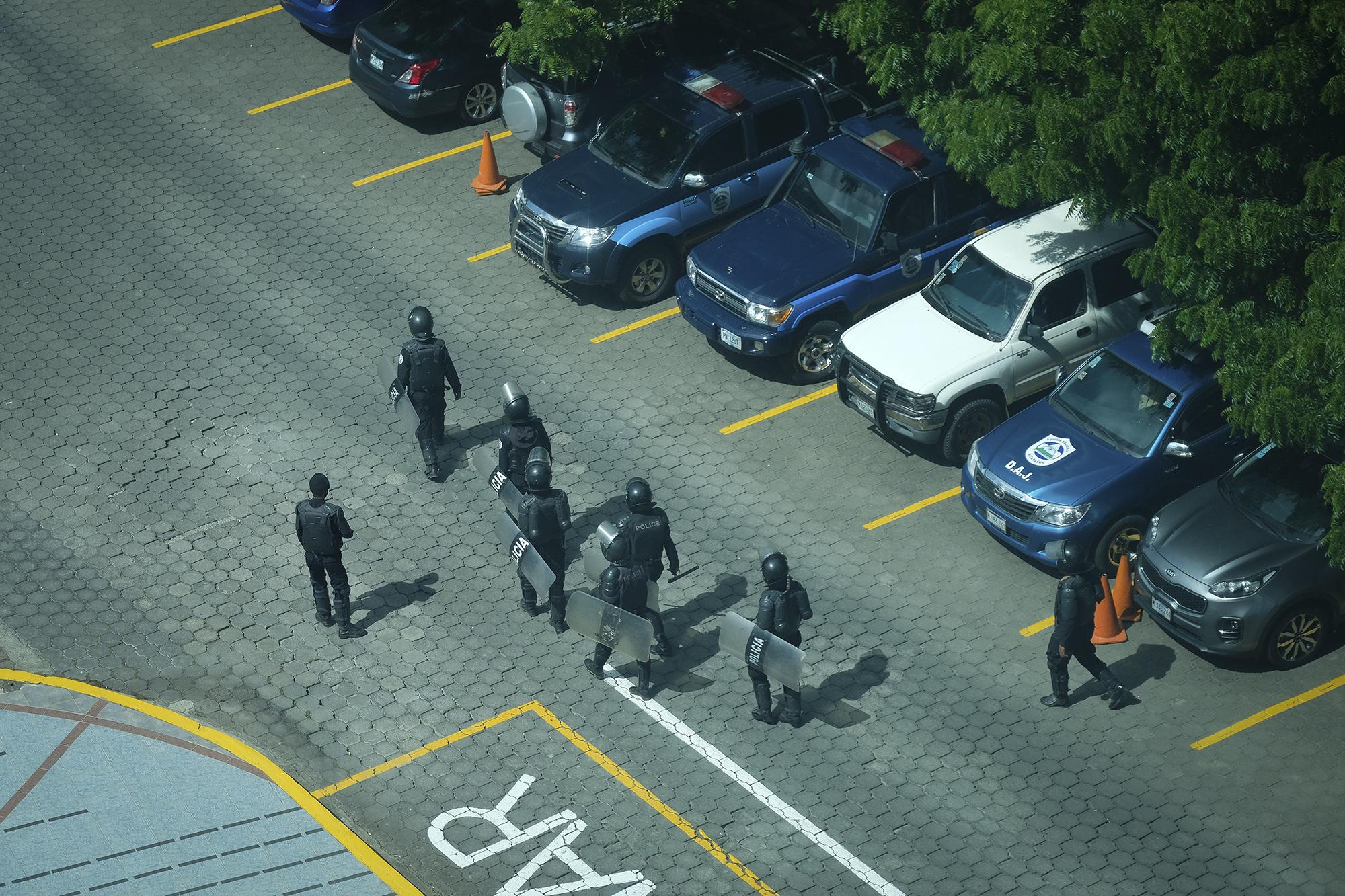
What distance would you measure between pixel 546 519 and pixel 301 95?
439 inches

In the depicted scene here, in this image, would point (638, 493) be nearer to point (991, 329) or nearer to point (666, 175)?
point (991, 329)

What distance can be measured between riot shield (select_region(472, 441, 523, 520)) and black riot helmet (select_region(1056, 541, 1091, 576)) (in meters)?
4.66

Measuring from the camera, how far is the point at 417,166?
851 inches

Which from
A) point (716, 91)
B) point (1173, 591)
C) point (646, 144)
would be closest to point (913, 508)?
point (1173, 591)

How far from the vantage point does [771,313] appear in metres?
17.5

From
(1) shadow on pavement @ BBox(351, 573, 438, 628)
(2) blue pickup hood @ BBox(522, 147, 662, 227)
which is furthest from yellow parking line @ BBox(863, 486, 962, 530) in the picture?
(2) blue pickup hood @ BBox(522, 147, 662, 227)

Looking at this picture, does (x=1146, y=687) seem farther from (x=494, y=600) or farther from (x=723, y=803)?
(x=494, y=600)

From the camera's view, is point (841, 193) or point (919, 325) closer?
point (919, 325)

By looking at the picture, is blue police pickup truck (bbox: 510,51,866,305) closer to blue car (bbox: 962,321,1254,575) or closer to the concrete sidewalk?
blue car (bbox: 962,321,1254,575)

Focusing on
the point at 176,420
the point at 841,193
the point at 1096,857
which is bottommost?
the point at 176,420

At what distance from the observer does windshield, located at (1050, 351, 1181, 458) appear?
15531 millimetres

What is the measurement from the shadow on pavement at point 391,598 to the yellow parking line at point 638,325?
14.3 ft

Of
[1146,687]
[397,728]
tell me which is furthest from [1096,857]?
[397,728]

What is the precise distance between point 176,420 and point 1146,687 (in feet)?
33.0
